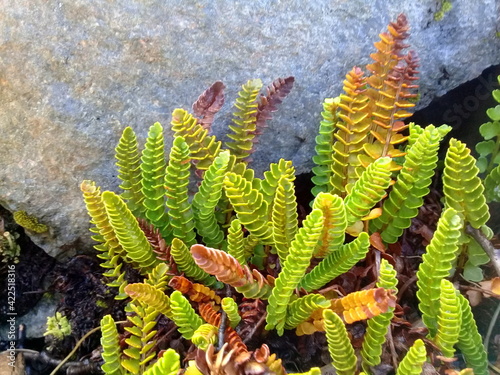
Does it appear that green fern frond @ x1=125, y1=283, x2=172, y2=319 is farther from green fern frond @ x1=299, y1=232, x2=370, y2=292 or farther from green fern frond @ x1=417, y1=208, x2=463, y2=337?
green fern frond @ x1=417, y1=208, x2=463, y2=337

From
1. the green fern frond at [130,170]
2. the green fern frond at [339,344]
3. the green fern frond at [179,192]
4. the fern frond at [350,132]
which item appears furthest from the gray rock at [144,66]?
the green fern frond at [339,344]

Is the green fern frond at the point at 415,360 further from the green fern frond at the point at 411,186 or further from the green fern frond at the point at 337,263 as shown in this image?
the green fern frond at the point at 411,186

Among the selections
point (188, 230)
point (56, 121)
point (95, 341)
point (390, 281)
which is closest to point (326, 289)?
point (390, 281)

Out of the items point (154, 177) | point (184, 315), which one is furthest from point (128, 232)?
point (184, 315)

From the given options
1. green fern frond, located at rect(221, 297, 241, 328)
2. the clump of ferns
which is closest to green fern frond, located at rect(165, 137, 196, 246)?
the clump of ferns

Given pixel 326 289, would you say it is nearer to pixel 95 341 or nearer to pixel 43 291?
pixel 95 341

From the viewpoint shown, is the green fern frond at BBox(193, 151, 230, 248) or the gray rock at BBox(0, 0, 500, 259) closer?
the green fern frond at BBox(193, 151, 230, 248)

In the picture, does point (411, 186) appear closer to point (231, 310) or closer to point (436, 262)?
point (436, 262)
